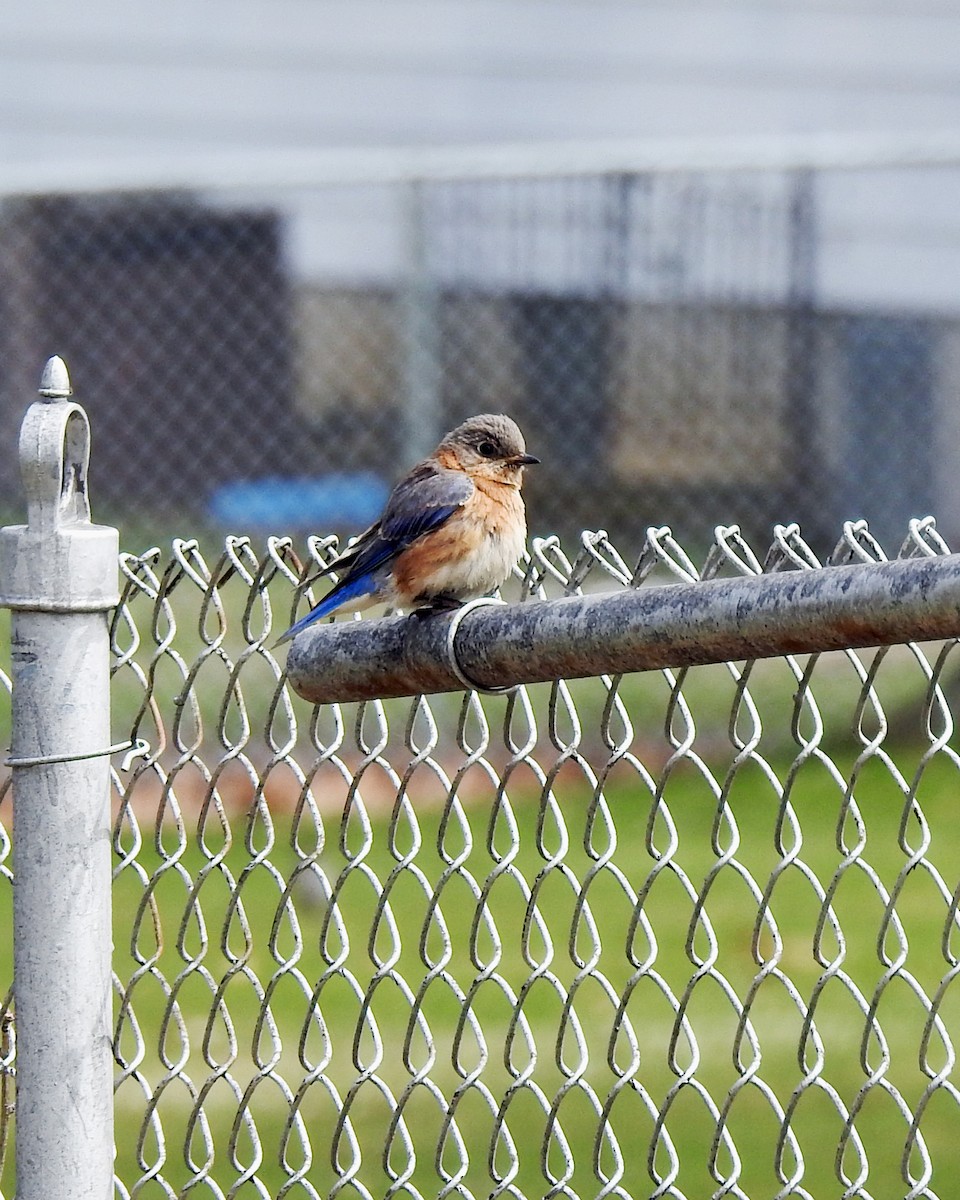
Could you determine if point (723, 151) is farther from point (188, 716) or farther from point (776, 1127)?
point (776, 1127)

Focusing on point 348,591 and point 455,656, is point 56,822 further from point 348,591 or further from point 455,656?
point 348,591

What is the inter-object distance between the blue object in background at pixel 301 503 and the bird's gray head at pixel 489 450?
3880 mm

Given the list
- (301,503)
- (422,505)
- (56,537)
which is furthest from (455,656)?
(301,503)

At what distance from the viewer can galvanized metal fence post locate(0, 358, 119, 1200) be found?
206 centimetres

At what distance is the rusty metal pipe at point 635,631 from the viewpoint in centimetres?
152

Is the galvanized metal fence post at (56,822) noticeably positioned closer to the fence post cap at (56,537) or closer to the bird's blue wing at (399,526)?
the fence post cap at (56,537)

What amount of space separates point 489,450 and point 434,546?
1.37 ft

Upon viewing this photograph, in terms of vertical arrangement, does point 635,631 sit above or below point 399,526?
above

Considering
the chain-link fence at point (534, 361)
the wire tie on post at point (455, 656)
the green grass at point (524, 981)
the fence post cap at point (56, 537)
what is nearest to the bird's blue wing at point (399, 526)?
the green grass at point (524, 981)

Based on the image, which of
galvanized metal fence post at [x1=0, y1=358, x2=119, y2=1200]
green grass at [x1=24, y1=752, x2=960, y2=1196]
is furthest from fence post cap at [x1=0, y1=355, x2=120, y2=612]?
green grass at [x1=24, y1=752, x2=960, y2=1196]

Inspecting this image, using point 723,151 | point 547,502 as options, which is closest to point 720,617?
point 723,151

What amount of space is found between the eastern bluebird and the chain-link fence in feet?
12.6

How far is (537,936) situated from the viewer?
546cm

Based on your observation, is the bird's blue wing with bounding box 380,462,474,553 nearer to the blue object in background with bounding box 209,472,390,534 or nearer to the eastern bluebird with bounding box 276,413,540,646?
the eastern bluebird with bounding box 276,413,540,646
